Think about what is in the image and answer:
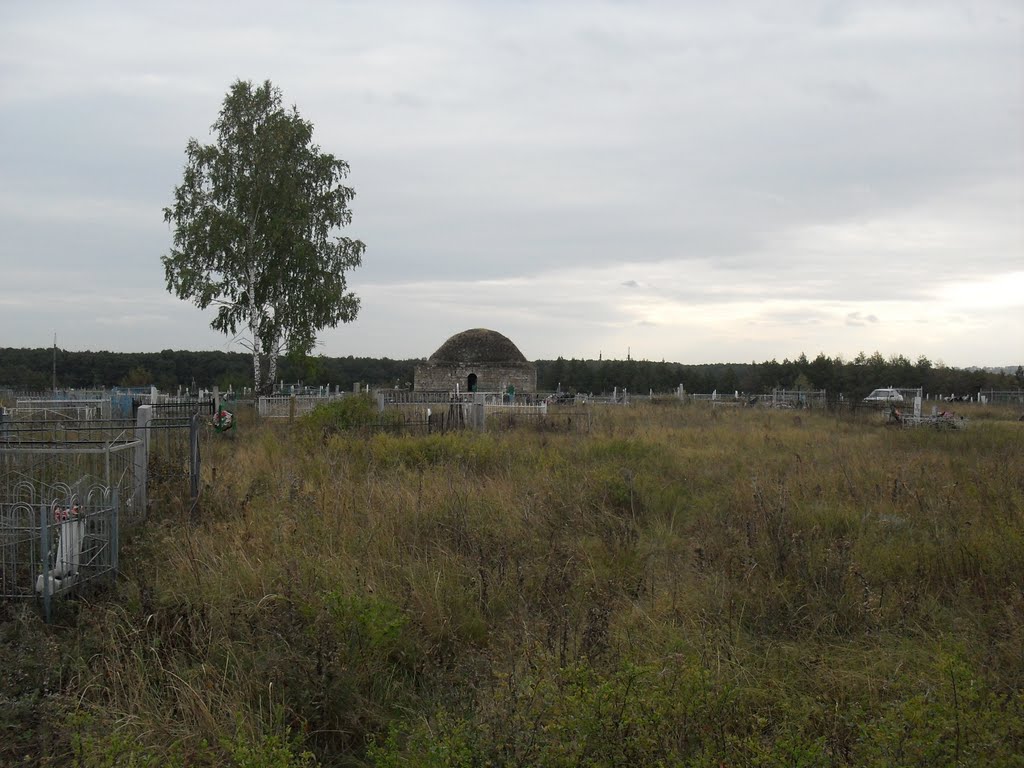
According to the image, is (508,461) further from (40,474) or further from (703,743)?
(703,743)

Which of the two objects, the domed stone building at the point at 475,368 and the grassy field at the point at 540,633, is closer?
the grassy field at the point at 540,633

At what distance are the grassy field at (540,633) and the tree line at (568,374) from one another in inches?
1492

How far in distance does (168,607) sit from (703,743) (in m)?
3.67

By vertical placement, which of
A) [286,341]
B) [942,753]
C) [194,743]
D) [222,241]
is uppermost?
[222,241]

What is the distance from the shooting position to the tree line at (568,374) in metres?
53.2

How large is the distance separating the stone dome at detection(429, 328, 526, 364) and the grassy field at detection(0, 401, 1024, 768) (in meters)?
28.9

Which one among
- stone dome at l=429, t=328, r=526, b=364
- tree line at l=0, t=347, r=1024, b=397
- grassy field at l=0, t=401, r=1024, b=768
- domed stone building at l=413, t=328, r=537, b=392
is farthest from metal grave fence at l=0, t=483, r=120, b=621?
tree line at l=0, t=347, r=1024, b=397

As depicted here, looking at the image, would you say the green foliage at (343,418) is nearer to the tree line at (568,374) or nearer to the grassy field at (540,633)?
the grassy field at (540,633)

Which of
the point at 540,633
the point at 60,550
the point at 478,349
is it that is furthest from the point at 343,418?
the point at 478,349

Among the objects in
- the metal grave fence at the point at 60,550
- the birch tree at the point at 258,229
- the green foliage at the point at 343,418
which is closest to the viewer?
the metal grave fence at the point at 60,550

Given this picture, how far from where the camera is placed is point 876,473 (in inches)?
381

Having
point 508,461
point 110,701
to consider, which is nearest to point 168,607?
point 110,701

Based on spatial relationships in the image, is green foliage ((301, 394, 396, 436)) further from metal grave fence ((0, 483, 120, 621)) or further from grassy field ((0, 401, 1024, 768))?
metal grave fence ((0, 483, 120, 621))

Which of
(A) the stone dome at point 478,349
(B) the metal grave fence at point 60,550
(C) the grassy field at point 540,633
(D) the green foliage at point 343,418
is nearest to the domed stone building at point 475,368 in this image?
(A) the stone dome at point 478,349
